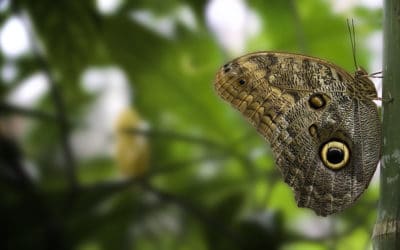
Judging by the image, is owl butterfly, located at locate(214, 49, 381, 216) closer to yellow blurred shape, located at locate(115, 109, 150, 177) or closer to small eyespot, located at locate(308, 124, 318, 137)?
small eyespot, located at locate(308, 124, 318, 137)

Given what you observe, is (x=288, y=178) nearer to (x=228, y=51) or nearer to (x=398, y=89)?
(x=398, y=89)


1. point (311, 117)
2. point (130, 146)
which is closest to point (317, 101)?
point (311, 117)

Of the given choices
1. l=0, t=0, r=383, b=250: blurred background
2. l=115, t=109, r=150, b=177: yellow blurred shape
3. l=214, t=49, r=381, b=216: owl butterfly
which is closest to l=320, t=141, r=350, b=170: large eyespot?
l=214, t=49, r=381, b=216: owl butterfly

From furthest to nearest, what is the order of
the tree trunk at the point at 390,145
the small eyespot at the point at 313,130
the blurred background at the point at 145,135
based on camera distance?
the blurred background at the point at 145,135
the small eyespot at the point at 313,130
the tree trunk at the point at 390,145

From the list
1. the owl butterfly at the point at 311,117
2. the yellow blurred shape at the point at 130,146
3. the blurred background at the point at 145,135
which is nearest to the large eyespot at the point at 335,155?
the owl butterfly at the point at 311,117

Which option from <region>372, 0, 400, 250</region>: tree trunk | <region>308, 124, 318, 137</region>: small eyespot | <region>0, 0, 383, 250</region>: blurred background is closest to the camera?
<region>372, 0, 400, 250</region>: tree trunk

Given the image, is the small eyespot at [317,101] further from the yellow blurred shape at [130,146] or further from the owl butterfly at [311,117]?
the yellow blurred shape at [130,146]
